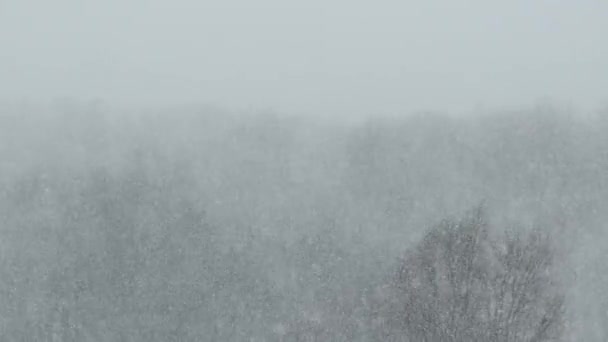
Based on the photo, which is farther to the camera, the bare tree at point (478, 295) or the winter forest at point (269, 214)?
the winter forest at point (269, 214)

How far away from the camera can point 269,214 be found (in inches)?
1164

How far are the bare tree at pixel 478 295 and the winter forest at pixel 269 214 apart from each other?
400 centimetres

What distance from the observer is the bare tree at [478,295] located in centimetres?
1413

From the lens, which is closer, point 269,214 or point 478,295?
point 478,295

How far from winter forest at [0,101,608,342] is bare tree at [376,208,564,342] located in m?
4.00

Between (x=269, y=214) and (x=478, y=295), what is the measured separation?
15.7m

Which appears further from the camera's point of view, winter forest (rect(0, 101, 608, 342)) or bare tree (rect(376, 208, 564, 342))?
winter forest (rect(0, 101, 608, 342))

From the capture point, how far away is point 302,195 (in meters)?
30.5

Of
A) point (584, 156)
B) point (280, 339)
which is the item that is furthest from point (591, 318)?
point (280, 339)

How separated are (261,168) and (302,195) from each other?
3074 mm

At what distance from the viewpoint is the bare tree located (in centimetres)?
1413

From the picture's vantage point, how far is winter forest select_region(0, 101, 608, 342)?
25438mm

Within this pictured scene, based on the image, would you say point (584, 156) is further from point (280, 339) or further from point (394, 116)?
point (280, 339)

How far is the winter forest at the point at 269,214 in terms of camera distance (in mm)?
25438
